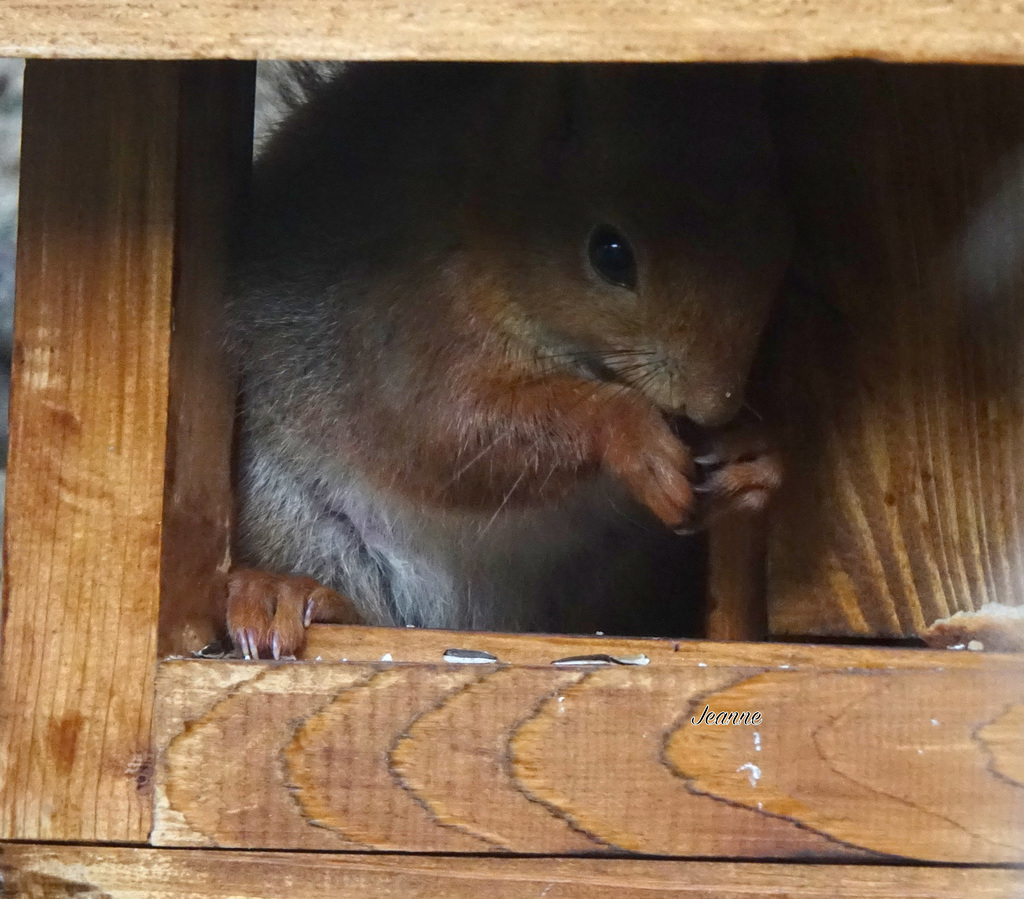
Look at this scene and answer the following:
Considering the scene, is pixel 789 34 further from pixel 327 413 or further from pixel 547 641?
pixel 327 413

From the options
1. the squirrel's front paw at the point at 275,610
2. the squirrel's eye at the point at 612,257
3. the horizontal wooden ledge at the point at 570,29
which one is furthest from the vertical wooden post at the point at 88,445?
the squirrel's eye at the point at 612,257

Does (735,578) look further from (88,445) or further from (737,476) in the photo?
(88,445)

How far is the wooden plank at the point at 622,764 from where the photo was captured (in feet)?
4.54

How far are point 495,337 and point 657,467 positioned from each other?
1.06ft

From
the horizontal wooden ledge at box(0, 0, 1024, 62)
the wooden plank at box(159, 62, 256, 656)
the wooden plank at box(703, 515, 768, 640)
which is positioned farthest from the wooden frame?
the horizontal wooden ledge at box(0, 0, 1024, 62)

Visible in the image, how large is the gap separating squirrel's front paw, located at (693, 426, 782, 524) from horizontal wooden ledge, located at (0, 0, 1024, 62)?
75 cm

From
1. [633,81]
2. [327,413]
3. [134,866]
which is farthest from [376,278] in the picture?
[134,866]

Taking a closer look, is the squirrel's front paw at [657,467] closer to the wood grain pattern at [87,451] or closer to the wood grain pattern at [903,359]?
the wood grain pattern at [903,359]

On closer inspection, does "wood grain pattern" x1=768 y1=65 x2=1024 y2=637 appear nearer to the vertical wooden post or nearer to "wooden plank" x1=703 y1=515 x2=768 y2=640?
"wooden plank" x1=703 y1=515 x2=768 y2=640

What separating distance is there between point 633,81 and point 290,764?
976mm

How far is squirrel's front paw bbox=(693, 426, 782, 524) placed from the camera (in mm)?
1813

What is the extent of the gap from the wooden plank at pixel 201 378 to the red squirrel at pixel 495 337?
10cm

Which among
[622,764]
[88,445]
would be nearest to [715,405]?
[622,764]

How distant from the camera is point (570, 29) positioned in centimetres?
114
